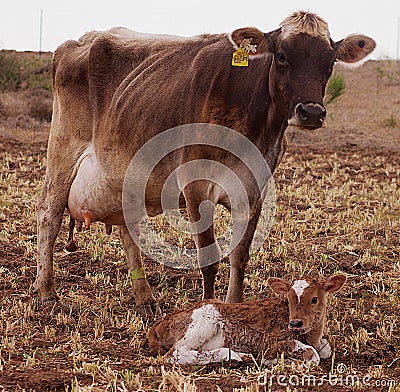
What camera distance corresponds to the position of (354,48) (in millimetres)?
5887

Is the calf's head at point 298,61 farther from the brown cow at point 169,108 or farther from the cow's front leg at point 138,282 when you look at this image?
the cow's front leg at point 138,282

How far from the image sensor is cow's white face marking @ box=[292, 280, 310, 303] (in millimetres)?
4848

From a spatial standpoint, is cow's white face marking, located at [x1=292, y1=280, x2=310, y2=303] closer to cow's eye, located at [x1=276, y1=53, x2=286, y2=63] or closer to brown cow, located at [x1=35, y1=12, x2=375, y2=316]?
brown cow, located at [x1=35, y1=12, x2=375, y2=316]

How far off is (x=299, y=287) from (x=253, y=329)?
0.41 m

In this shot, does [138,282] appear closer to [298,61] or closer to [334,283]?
[334,283]

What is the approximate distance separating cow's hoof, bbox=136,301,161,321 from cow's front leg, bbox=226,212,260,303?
69cm

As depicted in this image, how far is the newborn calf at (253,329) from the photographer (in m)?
4.73

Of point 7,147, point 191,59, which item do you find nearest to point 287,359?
point 191,59

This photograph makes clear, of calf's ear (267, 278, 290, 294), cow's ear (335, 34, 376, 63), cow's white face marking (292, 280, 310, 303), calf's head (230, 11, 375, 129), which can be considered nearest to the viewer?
cow's white face marking (292, 280, 310, 303)

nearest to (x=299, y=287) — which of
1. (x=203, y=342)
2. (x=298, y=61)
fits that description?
(x=203, y=342)

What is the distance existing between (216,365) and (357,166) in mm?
8802

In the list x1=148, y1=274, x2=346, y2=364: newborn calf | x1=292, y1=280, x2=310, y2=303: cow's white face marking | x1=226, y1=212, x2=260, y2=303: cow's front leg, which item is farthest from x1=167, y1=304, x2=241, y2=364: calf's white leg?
x1=226, y1=212, x2=260, y2=303: cow's front leg

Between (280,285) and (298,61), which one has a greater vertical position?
(298,61)

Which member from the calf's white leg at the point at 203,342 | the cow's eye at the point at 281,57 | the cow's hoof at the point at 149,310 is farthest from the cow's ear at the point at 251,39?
the cow's hoof at the point at 149,310
